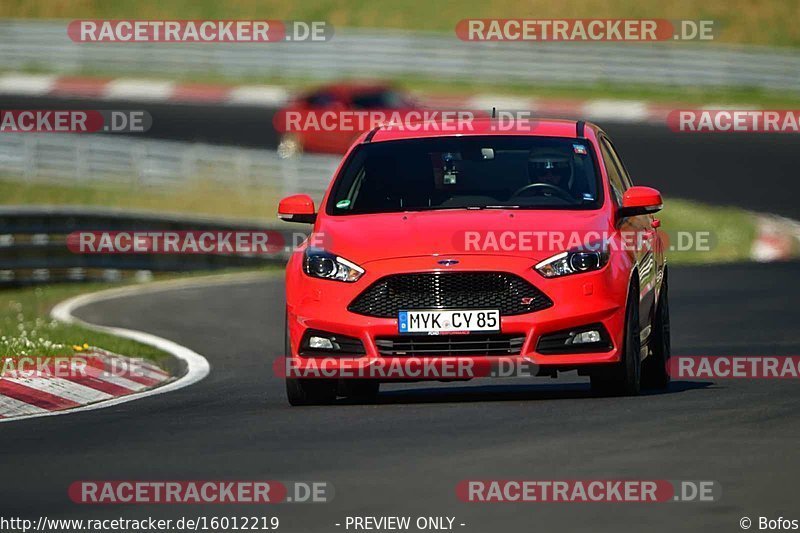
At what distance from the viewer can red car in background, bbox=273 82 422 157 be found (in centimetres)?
3788

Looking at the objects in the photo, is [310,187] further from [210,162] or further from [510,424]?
[510,424]

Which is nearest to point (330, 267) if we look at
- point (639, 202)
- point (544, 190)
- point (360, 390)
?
point (360, 390)

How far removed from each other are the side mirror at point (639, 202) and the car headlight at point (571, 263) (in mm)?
703

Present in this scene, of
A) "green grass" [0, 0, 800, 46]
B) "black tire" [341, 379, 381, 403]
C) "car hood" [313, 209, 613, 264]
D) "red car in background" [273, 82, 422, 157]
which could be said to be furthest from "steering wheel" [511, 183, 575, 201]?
"green grass" [0, 0, 800, 46]

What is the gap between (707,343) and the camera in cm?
1549

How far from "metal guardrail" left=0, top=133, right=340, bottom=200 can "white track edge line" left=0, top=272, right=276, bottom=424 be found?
7252 mm

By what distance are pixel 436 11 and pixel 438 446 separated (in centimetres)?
4529

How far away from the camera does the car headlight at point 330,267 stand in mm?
10797

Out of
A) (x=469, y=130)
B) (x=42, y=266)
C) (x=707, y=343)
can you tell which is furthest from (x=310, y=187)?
(x=469, y=130)

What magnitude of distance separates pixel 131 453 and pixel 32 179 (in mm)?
23861

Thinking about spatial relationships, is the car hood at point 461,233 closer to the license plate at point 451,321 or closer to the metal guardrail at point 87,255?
the license plate at point 451,321

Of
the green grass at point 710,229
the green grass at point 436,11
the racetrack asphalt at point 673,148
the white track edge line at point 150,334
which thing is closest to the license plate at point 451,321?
the white track edge line at point 150,334

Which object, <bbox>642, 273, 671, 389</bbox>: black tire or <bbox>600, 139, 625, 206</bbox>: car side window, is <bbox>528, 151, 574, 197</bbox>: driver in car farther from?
<bbox>642, 273, 671, 389</bbox>: black tire

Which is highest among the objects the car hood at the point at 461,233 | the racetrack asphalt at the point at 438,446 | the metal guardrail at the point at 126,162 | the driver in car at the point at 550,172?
the metal guardrail at the point at 126,162
